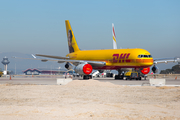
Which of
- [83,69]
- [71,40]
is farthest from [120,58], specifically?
[71,40]

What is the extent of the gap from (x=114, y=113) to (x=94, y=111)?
31.6 inches

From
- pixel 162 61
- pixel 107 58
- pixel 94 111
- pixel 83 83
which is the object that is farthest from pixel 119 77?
pixel 94 111

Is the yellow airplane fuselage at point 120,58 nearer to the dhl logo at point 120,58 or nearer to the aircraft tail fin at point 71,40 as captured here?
the dhl logo at point 120,58

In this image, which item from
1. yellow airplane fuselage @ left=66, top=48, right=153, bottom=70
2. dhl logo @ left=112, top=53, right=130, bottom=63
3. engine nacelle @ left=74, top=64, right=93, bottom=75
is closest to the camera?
yellow airplane fuselage @ left=66, top=48, right=153, bottom=70

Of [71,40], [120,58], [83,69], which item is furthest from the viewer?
[71,40]

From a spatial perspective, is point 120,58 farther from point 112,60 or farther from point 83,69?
point 83,69

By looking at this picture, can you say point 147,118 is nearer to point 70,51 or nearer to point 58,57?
point 58,57

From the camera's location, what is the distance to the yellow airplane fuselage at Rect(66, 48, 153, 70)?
3703 centimetres

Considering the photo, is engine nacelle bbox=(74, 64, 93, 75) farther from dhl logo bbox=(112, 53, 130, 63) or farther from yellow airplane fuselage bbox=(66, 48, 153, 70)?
dhl logo bbox=(112, 53, 130, 63)

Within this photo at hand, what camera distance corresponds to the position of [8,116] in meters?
9.38

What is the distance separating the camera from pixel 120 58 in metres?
39.0

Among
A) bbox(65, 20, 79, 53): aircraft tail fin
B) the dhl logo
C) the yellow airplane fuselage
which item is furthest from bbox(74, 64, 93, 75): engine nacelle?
bbox(65, 20, 79, 53): aircraft tail fin

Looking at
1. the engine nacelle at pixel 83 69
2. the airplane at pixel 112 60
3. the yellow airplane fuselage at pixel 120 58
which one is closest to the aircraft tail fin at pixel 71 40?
the airplane at pixel 112 60

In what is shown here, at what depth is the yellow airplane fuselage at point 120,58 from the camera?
121ft
